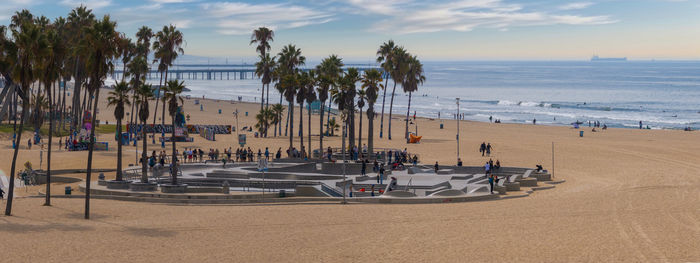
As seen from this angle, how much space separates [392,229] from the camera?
25.1 metres

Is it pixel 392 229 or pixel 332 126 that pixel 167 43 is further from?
pixel 392 229

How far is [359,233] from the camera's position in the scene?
959 inches

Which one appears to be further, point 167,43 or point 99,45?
point 167,43

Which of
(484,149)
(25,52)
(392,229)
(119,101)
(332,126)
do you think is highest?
(25,52)

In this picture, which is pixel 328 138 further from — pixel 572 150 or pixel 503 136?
pixel 572 150

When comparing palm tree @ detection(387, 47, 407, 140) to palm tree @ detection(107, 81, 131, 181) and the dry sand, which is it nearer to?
the dry sand

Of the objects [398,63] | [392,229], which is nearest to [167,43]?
[398,63]

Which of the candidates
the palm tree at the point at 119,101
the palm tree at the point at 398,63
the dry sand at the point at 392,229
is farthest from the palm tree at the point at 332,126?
the palm tree at the point at 119,101

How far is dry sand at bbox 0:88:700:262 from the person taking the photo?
20.9 m

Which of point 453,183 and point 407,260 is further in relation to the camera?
point 453,183

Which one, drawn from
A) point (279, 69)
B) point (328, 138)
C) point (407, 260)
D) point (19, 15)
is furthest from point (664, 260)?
point (19, 15)

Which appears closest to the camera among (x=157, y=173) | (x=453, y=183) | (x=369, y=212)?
(x=369, y=212)

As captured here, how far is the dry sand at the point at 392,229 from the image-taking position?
824 inches

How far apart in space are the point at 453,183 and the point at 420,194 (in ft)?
11.7
